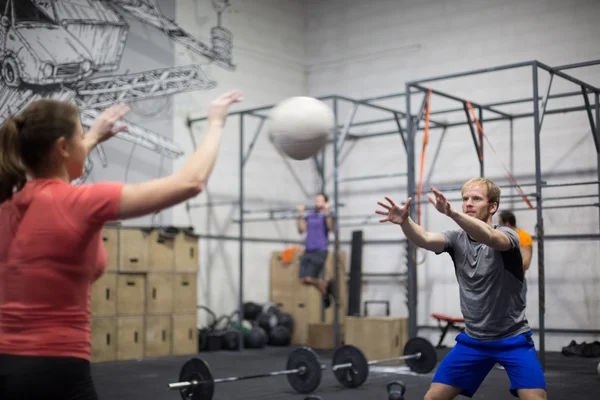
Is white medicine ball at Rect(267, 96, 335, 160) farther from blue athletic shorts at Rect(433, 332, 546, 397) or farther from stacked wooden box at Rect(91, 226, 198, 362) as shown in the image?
stacked wooden box at Rect(91, 226, 198, 362)

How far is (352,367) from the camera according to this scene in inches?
235

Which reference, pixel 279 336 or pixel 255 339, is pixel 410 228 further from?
pixel 279 336

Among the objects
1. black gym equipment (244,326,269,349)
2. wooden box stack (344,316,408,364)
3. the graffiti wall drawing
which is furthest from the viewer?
black gym equipment (244,326,269,349)

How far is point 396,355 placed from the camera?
7.36 meters

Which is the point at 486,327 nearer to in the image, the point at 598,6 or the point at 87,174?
the point at 87,174

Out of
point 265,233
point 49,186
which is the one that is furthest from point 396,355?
point 49,186

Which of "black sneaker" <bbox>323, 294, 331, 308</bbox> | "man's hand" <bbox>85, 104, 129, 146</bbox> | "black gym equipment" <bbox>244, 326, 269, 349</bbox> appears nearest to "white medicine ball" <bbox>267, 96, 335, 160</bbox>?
"man's hand" <bbox>85, 104, 129, 146</bbox>

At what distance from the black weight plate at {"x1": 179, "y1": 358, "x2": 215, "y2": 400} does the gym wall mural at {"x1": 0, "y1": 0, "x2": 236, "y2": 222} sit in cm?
376

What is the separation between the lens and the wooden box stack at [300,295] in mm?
9789

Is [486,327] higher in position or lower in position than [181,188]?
lower

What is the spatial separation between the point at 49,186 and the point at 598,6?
863 centimetres

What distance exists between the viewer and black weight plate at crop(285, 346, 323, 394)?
5.58 metres

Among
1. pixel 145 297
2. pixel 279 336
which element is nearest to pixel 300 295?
pixel 279 336

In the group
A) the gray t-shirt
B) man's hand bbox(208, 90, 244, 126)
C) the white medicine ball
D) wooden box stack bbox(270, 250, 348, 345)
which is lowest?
wooden box stack bbox(270, 250, 348, 345)
